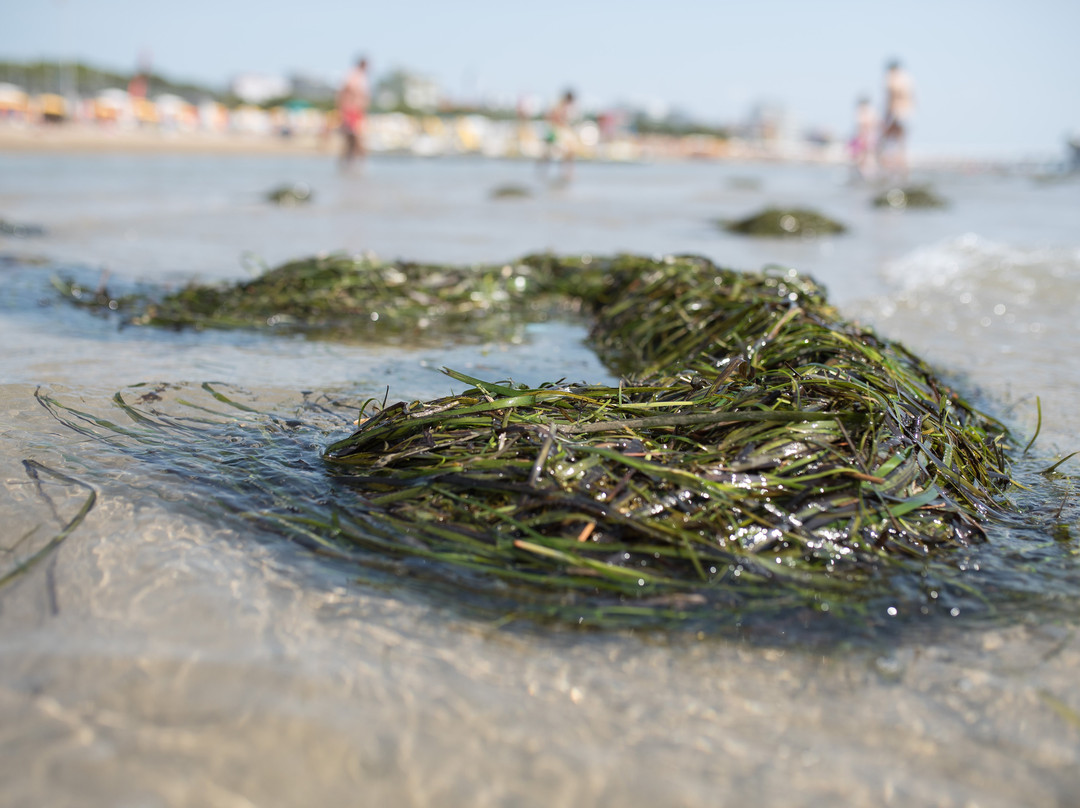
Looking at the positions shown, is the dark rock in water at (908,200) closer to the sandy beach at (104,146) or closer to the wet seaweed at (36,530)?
the wet seaweed at (36,530)

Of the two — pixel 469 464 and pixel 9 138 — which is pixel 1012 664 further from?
pixel 9 138

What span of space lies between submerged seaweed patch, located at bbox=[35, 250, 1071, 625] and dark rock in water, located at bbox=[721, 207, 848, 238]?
20.3 ft

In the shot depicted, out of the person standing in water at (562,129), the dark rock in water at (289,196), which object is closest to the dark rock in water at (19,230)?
the dark rock in water at (289,196)

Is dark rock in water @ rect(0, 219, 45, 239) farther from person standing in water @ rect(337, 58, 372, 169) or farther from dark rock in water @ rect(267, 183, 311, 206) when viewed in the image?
person standing in water @ rect(337, 58, 372, 169)

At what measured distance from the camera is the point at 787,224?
845cm

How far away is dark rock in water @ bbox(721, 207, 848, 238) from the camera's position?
332 inches

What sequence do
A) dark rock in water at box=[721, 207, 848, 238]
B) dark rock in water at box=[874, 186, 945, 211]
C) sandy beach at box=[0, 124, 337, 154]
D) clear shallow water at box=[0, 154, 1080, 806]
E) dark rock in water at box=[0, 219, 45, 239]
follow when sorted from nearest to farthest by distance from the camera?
clear shallow water at box=[0, 154, 1080, 806], dark rock in water at box=[0, 219, 45, 239], dark rock in water at box=[721, 207, 848, 238], dark rock in water at box=[874, 186, 945, 211], sandy beach at box=[0, 124, 337, 154]

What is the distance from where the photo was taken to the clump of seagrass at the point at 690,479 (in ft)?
5.70

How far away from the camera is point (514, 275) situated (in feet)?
15.4

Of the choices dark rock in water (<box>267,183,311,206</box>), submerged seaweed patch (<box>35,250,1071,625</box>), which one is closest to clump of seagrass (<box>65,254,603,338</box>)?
submerged seaweed patch (<box>35,250,1071,625</box>)

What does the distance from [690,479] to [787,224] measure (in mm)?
7285

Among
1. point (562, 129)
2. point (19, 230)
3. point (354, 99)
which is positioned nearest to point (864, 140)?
point (562, 129)

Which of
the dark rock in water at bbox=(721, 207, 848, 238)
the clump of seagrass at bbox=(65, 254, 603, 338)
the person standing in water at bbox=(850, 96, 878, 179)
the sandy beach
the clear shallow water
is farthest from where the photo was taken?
the sandy beach

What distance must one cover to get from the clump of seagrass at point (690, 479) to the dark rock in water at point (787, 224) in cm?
634
